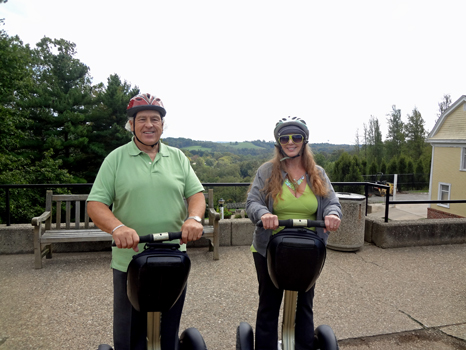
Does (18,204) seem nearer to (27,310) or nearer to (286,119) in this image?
(27,310)

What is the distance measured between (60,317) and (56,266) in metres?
1.47

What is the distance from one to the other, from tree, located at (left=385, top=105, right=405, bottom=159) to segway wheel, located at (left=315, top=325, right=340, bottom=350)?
70151 millimetres

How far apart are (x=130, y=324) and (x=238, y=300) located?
1910 mm

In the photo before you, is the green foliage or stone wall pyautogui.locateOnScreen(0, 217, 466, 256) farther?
the green foliage

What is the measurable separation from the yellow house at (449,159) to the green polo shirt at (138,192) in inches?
1286

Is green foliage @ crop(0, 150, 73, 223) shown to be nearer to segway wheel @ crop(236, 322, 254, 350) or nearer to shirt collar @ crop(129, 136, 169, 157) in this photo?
shirt collar @ crop(129, 136, 169, 157)

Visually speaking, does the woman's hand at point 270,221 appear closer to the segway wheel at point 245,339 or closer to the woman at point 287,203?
the woman at point 287,203

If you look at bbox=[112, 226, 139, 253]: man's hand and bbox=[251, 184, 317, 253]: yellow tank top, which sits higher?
bbox=[251, 184, 317, 253]: yellow tank top

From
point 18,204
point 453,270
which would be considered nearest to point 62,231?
point 453,270

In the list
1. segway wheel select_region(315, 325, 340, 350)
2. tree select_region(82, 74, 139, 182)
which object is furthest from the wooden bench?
tree select_region(82, 74, 139, 182)

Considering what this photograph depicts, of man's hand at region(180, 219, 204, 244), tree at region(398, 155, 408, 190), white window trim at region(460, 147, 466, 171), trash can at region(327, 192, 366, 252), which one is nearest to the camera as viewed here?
man's hand at region(180, 219, 204, 244)

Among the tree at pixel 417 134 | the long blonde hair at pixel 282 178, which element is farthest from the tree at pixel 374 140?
the long blonde hair at pixel 282 178

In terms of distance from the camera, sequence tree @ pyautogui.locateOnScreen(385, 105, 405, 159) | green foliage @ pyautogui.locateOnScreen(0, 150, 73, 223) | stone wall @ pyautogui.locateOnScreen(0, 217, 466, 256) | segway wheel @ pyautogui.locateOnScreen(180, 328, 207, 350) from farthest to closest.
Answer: tree @ pyautogui.locateOnScreen(385, 105, 405, 159)
green foliage @ pyautogui.locateOnScreen(0, 150, 73, 223)
stone wall @ pyautogui.locateOnScreen(0, 217, 466, 256)
segway wheel @ pyautogui.locateOnScreen(180, 328, 207, 350)

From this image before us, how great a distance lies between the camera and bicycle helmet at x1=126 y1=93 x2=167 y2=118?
2129 mm
